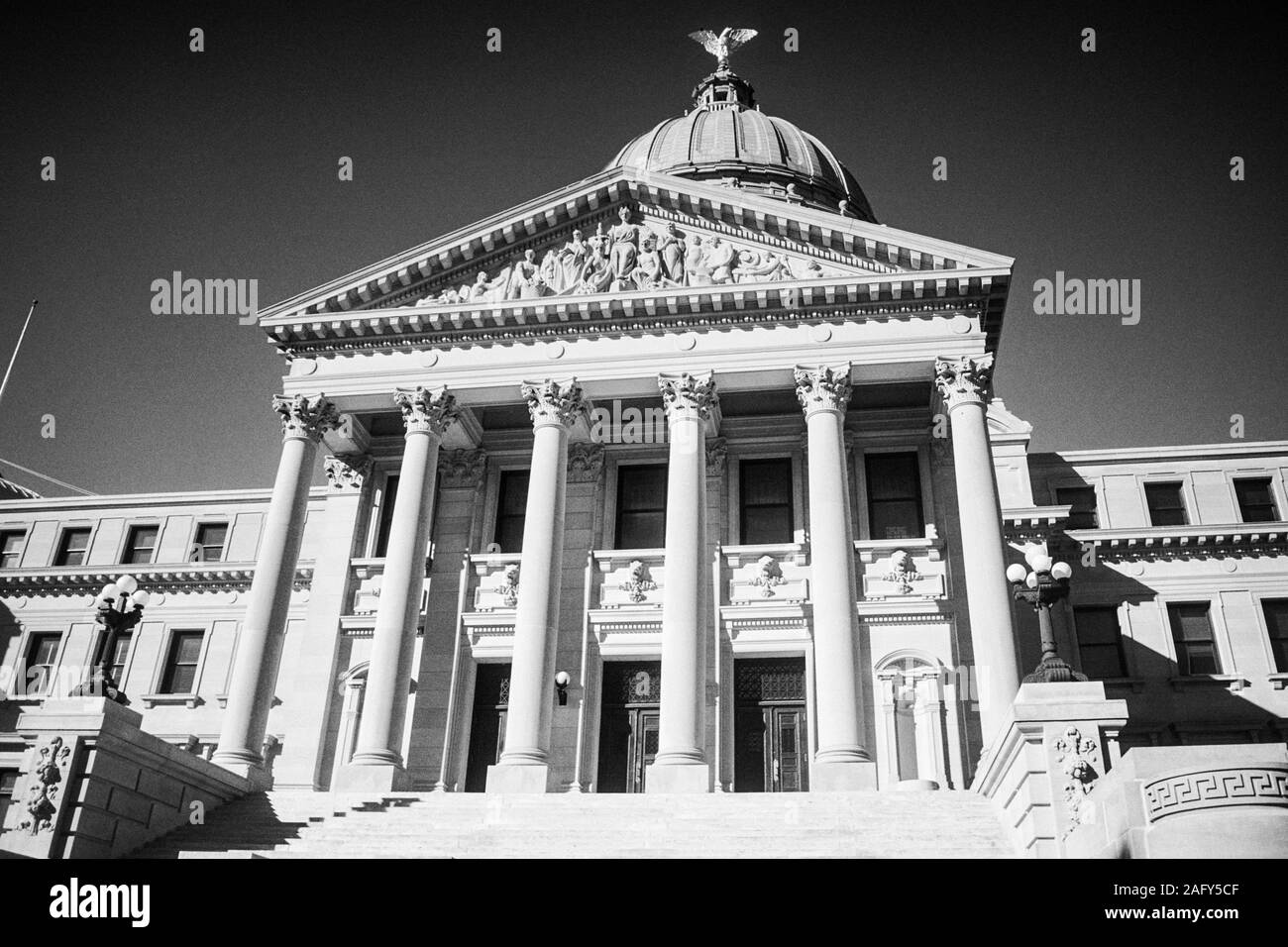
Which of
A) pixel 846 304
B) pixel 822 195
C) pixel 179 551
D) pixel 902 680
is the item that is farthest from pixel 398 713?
pixel 822 195

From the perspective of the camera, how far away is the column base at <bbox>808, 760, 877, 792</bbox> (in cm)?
2273

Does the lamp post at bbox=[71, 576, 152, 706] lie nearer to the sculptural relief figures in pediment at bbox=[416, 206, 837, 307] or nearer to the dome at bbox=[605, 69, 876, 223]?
the sculptural relief figures in pediment at bbox=[416, 206, 837, 307]

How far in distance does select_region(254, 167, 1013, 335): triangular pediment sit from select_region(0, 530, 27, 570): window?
2076 cm

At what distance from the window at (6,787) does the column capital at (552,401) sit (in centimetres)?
1432

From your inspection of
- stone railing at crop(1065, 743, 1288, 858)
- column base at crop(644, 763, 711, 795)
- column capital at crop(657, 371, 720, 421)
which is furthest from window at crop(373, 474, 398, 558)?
stone railing at crop(1065, 743, 1288, 858)

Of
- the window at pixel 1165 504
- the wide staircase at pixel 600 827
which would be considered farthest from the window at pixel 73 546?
the window at pixel 1165 504

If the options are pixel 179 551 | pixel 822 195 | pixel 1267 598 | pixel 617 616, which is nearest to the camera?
pixel 617 616

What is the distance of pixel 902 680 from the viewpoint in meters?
27.9

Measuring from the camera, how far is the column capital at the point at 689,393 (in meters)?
27.9

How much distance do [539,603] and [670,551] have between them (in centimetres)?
345

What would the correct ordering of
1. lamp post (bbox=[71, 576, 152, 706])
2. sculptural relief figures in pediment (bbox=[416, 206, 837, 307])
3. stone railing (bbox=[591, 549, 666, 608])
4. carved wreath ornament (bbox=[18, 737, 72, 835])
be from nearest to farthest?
1. carved wreath ornament (bbox=[18, 737, 72, 835])
2. lamp post (bbox=[71, 576, 152, 706])
3. sculptural relief figures in pediment (bbox=[416, 206, 837, 307])
4. stone railing (bbox=[591, 549, 666, 608])

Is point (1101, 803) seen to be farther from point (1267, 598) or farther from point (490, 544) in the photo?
point (1267, 598)

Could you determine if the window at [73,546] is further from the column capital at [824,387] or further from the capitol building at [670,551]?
the column capital at [824,387]
